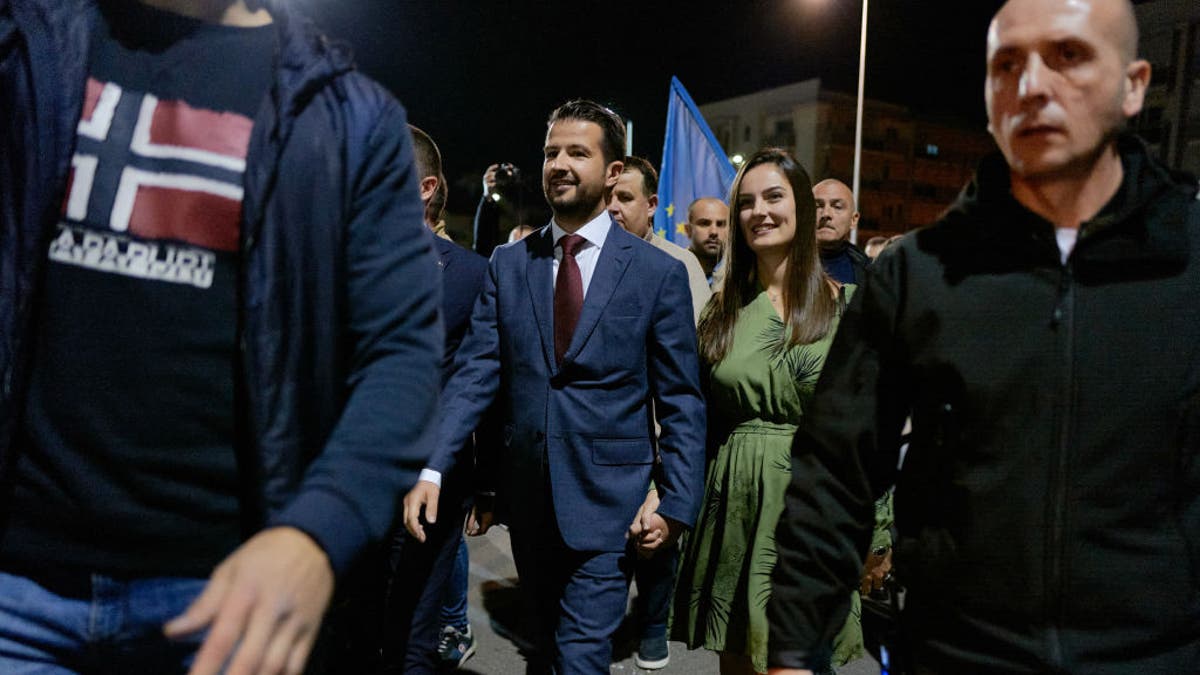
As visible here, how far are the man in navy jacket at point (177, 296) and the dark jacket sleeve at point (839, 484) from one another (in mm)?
941

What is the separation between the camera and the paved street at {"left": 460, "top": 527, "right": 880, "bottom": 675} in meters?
4.64

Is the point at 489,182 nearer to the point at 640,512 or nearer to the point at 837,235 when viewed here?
the point at 837,235

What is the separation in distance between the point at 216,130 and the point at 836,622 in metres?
1.50

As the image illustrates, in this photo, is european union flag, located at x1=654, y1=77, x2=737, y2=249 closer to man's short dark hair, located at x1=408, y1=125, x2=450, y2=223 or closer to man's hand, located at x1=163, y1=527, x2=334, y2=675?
man's short dark hair, located at x1=408, y1=125, x2=450, y2=223

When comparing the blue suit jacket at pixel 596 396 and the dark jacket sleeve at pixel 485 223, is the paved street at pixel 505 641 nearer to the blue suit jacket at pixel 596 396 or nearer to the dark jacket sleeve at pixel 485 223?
the blue suit jacket at pixel 596 396

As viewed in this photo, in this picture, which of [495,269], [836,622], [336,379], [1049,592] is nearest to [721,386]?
[495,269]

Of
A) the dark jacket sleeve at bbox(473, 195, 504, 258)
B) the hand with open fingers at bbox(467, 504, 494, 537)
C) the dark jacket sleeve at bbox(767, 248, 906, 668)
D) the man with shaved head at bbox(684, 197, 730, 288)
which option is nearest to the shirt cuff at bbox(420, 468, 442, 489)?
the hand with open fingers at bbox(467, 504, 494, 537)

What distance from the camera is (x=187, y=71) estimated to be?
1.32 m

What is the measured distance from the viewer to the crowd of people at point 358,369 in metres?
1.22

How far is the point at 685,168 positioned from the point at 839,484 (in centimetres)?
719

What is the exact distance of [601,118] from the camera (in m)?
3.93

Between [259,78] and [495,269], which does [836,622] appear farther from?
[495,269]

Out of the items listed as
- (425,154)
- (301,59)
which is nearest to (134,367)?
(301,59)

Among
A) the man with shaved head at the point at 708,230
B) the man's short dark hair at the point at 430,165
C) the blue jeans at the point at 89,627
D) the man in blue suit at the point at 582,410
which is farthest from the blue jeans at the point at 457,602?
the blue jeans at the point at 89,627
